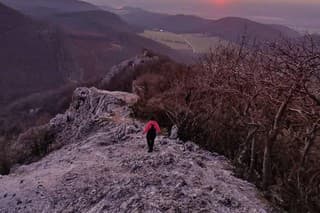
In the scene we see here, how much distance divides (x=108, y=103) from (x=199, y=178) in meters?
10.8

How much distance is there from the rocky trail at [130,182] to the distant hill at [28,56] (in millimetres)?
80664

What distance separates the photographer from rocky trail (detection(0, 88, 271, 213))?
9.00 m

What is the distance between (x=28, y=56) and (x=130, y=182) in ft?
371

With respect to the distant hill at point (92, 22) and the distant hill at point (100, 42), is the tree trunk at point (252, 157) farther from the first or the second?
the distant hill at point (92, 22)

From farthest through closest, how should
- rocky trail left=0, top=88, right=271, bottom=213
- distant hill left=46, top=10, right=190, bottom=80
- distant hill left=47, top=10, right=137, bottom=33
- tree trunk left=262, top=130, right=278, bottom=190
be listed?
1. distant hill left=47, top=10, right=137, bottom=33
2. distant hill left=46, top=10, right=190, bottom=80
3. tree trunk left=262, top=130, right=278, bottom=190
4. rocky trail left=0, top=88, right=271, bottom=213

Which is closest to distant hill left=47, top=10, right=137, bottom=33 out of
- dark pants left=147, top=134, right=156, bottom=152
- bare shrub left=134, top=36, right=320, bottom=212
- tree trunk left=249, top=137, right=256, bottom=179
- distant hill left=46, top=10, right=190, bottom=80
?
distant hill left=46, top=10, right=190, bottom=80

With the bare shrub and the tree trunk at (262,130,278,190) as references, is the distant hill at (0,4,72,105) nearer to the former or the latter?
the bare shrub

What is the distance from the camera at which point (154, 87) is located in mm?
25109

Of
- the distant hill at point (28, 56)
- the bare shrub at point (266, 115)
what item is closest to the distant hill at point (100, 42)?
the distant hill at point (28, 56)

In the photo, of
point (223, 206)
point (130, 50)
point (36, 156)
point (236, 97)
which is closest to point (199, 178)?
point (223, 206)

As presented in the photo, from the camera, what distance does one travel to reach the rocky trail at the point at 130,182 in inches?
354

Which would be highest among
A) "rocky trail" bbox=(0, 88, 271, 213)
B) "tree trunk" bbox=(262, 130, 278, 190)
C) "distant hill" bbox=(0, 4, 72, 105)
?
"tree trunk" bbox=(262, 130, 278, 190)

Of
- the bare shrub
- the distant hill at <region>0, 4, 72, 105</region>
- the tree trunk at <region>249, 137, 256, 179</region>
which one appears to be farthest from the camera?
the distant hill at <region>0, 4, 72, 105</region>

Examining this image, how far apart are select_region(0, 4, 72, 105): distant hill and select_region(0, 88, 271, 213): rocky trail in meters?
80.7
